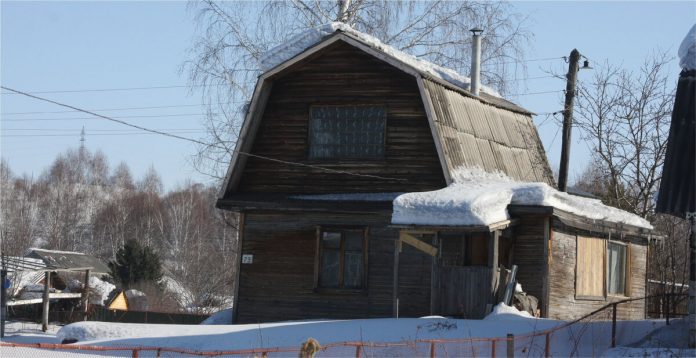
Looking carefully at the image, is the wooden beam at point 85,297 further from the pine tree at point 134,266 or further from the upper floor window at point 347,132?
the upper floor window at point 347,132

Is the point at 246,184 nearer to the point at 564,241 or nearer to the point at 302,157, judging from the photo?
the point at 302,157

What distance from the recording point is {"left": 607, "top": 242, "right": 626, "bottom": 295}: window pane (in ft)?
83.7

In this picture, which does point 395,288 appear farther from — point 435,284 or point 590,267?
point 590,267

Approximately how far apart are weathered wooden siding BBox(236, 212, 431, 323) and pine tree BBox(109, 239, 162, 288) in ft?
99.8

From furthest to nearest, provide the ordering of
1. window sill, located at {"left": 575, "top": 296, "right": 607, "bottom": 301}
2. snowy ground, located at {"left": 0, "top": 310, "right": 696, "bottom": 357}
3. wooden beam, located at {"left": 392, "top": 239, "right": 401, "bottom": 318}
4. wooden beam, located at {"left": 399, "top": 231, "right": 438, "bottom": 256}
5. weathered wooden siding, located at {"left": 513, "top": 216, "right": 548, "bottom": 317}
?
window sill, located at {"left": 575, "top": 296, "right": 607, "bottom": 301} → weathered wooden siding, located at {"left": 513, "top": 216, "right": 548, "bottom": 317} → wooden beam, located at {"left": 392, "top": 239, "right": 401, "bottom": 318} → wooden beam, located at {"left": 399, "top": 231, "right": 438, "bottom": 256} → snowy ground, located at {"left": 0, "top": 310, "right": 696, "bottom": 357}

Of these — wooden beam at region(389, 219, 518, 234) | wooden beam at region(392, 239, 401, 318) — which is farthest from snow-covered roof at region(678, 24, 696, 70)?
wooden beam at region(392, 239, 401, 318)

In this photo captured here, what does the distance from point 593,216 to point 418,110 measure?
14.8 ft

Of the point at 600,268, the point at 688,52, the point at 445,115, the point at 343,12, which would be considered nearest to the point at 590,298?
the point at 600,268

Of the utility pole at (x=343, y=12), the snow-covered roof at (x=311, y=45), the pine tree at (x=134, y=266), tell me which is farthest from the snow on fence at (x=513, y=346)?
the pine tree at (x=134, y=266)

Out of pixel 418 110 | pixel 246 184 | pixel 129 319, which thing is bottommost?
pixel 129 319

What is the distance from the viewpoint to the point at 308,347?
1059 centimetres

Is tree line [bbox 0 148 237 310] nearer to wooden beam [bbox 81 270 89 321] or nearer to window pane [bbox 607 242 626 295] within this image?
wooden beam [bbox 81 270 89 321]

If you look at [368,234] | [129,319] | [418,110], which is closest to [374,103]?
[418,110]


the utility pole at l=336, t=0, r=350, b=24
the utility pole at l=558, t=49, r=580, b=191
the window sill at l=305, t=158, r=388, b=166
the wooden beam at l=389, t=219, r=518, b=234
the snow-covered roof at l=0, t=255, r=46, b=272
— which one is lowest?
the snow-covered roof at l=0, t=255, r=46, b=272
